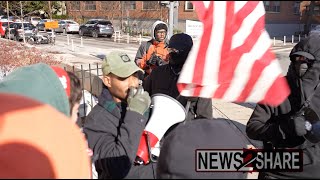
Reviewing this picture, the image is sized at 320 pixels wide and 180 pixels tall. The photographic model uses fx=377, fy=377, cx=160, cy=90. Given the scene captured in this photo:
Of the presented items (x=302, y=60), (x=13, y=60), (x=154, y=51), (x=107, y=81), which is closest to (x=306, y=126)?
(x=302, y=60)

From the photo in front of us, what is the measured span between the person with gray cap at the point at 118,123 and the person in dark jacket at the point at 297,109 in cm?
86

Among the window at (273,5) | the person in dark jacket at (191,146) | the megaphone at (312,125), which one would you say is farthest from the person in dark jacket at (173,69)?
the person in dark jacket at (191,146)

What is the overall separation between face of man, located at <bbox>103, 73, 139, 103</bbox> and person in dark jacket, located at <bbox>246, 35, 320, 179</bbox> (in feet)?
3.03

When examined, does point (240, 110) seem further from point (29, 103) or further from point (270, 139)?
point (29, 103)

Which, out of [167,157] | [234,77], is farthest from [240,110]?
[167,157]

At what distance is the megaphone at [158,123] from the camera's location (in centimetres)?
223

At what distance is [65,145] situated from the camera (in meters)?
1.23

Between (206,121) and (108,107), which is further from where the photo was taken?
(108,107)

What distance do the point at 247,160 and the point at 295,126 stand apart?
70 cm

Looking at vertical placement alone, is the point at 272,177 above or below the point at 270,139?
below

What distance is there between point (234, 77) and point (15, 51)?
24.1 feet

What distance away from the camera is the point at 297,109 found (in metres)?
2.50

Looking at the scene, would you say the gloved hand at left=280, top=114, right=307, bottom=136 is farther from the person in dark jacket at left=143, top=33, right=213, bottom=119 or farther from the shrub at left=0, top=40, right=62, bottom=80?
the shrub at left=0, top=40, right=62, bottom=80

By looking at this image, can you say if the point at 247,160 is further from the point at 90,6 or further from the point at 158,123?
the point at 90,6
